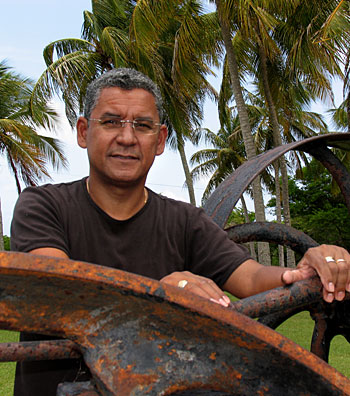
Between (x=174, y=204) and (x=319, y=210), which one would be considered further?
(x=319, y=210)

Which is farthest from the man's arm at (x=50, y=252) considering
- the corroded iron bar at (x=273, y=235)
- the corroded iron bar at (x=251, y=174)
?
the corroded iron bar at (x=273, y=235)

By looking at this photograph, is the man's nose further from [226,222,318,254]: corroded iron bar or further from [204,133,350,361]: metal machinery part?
[226,222,318,254]: corroded iron bar

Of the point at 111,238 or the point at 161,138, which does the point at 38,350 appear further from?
the point at 161,138

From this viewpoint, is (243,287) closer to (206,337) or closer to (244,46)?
(206,337)

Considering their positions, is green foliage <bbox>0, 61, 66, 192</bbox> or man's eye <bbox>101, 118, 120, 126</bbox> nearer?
man's eye <bbox>101, 118, 120, 126</bbox>

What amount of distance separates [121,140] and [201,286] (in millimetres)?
660

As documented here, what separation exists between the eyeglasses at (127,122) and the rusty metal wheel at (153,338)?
2.99 feet

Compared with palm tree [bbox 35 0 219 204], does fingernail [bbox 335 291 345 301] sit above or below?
below

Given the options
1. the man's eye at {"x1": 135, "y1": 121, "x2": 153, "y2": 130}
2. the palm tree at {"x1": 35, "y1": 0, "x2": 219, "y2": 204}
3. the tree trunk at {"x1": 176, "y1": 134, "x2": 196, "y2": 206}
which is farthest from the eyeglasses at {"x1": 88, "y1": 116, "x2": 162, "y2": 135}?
the tree trunk at {"x1": 176, "y1": 134, "x2": 196, "y2": 206}

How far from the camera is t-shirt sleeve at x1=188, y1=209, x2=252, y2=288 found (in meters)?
1.54

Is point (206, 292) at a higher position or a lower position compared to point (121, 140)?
lower

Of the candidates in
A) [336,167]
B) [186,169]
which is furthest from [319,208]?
[336,167]

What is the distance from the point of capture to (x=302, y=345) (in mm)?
7484

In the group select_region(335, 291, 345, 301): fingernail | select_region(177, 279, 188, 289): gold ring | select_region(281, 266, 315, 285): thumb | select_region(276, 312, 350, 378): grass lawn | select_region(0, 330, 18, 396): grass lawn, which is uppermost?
select_region(177, 279, 188, 289): gold ring
